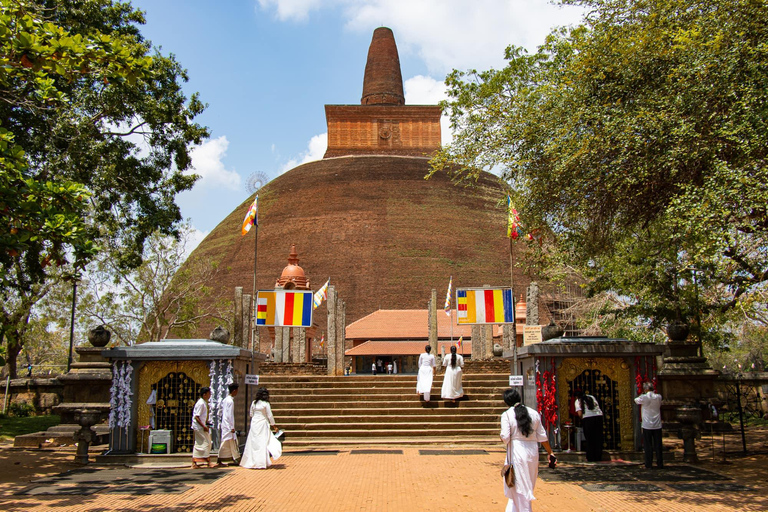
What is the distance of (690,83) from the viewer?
29.8ft

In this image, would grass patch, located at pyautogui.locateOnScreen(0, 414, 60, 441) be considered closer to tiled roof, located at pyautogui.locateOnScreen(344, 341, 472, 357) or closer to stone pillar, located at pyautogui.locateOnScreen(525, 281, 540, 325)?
stone pillar, located at pyautogui.locateOnScreen(525, 281, 540, 325)

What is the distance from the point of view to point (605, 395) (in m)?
10.8

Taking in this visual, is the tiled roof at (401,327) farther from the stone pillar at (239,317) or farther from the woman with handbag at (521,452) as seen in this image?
the woman with handbag at (521,452)

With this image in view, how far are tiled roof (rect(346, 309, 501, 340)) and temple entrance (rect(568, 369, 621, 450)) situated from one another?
65.0 ft

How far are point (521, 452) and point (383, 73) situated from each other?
52501 mm

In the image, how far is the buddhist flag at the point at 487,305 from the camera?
16.2 metres

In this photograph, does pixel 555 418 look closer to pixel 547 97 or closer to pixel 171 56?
pixel 547 97

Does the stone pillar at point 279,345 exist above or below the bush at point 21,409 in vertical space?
above

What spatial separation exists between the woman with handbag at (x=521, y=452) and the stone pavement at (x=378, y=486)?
1.35 m

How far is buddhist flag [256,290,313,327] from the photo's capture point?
Answer: 16859 millimetres

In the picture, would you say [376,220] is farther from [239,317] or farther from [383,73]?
[239,317]

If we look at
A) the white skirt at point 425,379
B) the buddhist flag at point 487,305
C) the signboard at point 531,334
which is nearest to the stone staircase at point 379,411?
the white skirt at point 425,379

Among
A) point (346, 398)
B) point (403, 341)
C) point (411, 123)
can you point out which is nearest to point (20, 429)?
point (346, 398)

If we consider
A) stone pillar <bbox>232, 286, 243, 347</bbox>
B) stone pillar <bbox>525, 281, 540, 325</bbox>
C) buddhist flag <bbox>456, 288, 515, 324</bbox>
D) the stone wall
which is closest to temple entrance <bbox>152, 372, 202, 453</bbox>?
stone pillar <bbox>232, 286, 243, 347</bbox>
